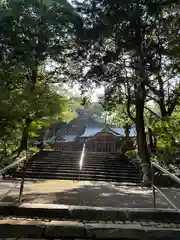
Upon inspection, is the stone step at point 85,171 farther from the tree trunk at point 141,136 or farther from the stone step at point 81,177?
Answer: the tree trunk at point 141,136

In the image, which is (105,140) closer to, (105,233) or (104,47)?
(104,47)

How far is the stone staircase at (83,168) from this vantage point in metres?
11.0

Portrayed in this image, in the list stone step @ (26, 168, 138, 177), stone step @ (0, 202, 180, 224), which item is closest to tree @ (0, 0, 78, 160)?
stone step @ (26, 168, 138, 177)

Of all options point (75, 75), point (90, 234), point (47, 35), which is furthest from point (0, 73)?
point (90, 234)

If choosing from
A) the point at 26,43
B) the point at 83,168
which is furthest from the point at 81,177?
the point at 26,43

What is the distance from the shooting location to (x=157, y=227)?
3.49 meters

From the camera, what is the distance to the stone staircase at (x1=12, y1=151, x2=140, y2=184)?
435 inches

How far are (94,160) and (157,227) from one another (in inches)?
431

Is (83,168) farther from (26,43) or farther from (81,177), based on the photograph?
(26,43)

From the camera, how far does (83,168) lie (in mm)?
12273

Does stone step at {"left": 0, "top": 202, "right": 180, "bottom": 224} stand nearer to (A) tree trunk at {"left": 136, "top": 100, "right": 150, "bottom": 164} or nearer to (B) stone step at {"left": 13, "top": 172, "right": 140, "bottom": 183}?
(B) stone step at {"left": 13, "top": 172, "right": 140, "bottom": 183}

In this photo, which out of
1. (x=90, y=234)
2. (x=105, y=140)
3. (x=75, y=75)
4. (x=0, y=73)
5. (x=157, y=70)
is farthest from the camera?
(x=105, y=140)

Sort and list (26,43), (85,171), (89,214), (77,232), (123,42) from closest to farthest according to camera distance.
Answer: (77,232)
(89,214)
(26,43)
(123,42)
(85,171)

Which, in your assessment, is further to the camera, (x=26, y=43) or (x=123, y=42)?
(x=123, y=42)
